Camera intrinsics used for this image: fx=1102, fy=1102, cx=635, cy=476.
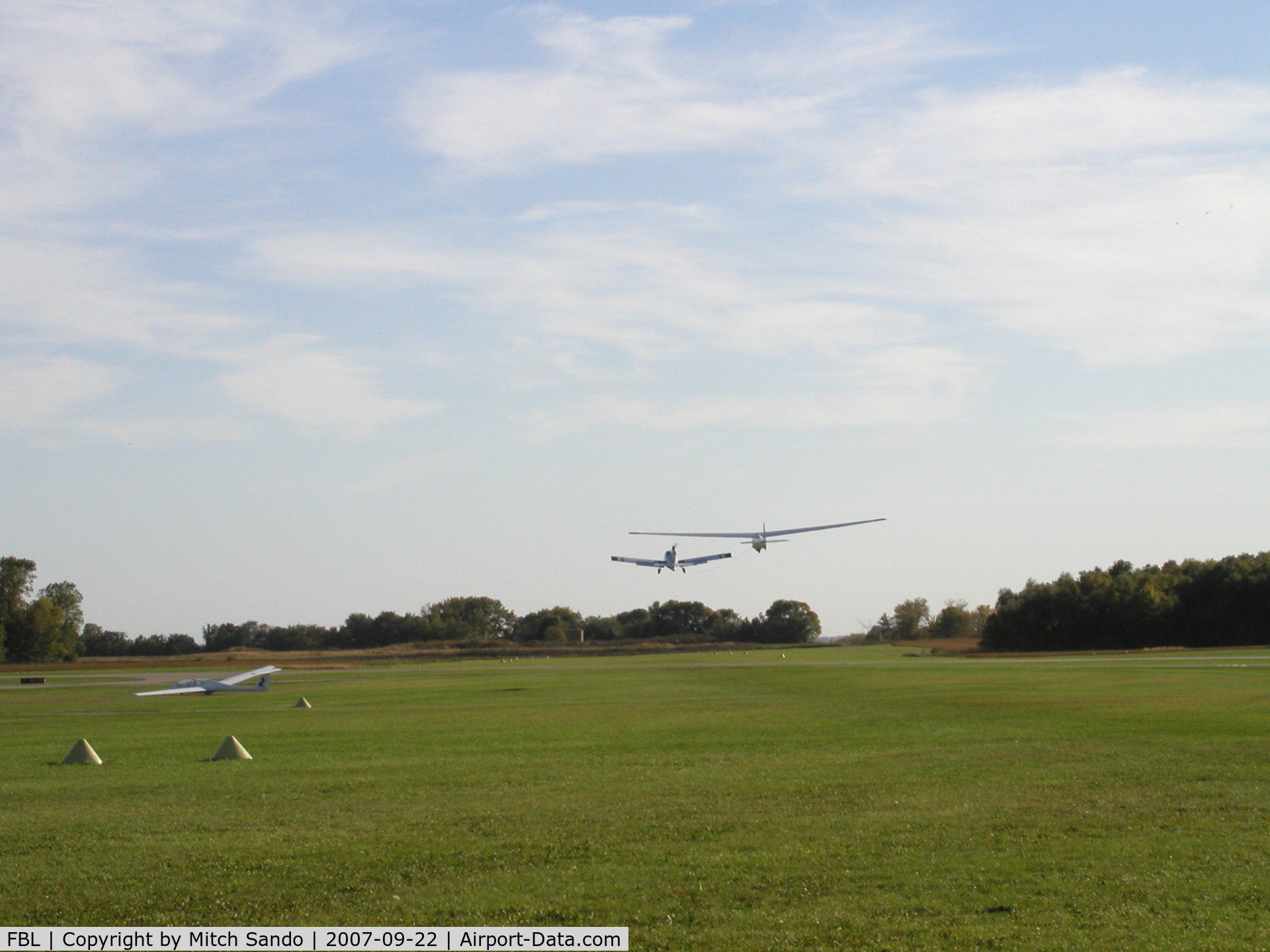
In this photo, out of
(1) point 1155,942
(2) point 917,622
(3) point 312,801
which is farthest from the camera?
(2) point 917,622

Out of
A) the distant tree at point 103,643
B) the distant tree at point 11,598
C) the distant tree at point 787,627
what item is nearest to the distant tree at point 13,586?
the distant tree at point 11,598

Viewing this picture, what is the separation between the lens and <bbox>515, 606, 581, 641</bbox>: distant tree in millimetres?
183000

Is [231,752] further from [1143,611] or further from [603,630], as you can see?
[603,630]

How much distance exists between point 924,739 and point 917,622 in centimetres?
15470

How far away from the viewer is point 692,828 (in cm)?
1241

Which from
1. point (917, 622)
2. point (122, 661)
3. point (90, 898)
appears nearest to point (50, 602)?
point (122, 661)

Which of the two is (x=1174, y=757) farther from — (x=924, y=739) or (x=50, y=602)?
(x=50, y=602)

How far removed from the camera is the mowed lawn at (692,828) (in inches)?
348

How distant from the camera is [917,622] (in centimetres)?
17000

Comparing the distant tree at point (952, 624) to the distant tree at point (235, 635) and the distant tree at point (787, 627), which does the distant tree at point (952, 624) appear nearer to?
the distant tree at point (787, 627)

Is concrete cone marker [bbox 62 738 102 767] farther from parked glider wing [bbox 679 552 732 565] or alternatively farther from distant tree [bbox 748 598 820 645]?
distant tree [bbox 748 598 820 645]

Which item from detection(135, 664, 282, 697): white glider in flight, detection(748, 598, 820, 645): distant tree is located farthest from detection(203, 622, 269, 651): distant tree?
detection(135, 664, 282, 697): white glider in flight

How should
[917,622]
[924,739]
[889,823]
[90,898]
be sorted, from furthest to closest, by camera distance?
1. [917,622]
2. [924,739]
3. [889,823]
4. [90,898]

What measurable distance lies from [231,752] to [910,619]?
159309 mm
